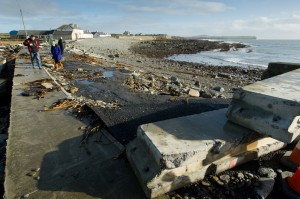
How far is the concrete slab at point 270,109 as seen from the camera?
2471 mm

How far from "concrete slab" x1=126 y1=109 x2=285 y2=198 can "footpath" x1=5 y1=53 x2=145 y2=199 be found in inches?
12.0

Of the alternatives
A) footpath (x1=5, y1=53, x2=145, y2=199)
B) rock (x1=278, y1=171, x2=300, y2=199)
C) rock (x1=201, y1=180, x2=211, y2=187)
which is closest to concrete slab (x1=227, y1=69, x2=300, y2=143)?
rock (x1=278, y1=171, x2=300, y2=199)

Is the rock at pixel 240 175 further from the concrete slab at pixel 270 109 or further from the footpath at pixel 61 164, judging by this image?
the footpath at pixel 61 164

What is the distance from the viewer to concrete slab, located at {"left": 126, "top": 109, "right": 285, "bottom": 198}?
2336 millimetres

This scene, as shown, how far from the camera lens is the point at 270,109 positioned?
2.64 metres

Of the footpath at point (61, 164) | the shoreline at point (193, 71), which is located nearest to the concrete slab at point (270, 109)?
the footpath at point (61, 164)

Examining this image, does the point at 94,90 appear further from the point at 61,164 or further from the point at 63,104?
the point at 61,164

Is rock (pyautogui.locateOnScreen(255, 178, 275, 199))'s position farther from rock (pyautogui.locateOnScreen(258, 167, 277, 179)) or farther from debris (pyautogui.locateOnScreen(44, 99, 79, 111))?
debris (pyautogui.locateOnScreen(44, 99, 79, 111))

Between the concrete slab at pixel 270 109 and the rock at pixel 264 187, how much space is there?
0.58 metres

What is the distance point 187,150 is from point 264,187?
1145mm

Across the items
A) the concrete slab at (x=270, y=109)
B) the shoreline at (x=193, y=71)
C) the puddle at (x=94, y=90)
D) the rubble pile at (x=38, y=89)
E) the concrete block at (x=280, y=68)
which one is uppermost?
the concrete block at (x=280, y=68)

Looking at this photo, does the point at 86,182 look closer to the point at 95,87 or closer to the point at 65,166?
the point at 65,166

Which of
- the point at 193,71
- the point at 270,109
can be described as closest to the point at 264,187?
the point at 270,109

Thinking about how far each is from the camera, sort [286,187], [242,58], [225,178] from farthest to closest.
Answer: [242,58] < [225,178] < [286,187]
